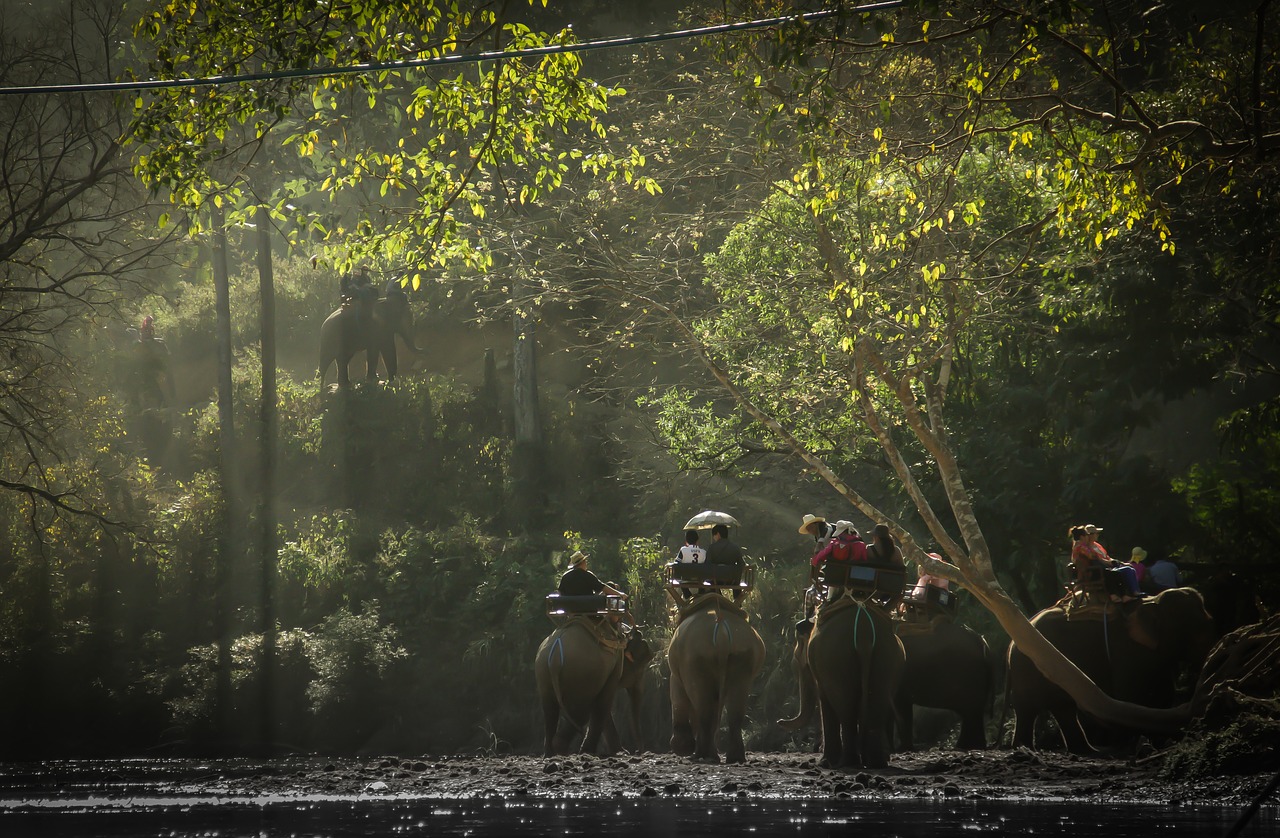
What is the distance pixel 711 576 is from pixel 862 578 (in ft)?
7.12

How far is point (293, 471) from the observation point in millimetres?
35344

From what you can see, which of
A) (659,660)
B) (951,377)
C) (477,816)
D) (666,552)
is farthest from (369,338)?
(477,816)

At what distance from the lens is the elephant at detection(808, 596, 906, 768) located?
1631cm

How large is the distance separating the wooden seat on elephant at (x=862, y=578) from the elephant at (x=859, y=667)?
0.81 ft

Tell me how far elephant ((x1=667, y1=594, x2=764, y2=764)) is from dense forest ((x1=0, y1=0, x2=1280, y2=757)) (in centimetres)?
204

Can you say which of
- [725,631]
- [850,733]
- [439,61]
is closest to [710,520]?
[725,631]

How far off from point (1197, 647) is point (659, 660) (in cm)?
930

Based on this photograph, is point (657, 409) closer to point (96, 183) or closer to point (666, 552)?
point (666, 552)

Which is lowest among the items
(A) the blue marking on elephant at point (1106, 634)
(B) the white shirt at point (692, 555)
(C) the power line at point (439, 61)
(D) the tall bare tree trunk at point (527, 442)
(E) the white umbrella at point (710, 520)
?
(A) the blue marking on elephant at point (1106, 634)

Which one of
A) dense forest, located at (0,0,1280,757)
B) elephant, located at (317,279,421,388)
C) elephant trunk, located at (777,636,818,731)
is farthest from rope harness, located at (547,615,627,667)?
elephant, located at (317,279,421,388)

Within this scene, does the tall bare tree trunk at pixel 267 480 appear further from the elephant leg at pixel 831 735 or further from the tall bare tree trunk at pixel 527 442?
the elephant leg at pixel 831 735

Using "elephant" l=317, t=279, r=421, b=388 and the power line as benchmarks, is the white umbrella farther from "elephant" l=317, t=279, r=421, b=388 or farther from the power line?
"elephant" l=317, t=279, r=421, b=388

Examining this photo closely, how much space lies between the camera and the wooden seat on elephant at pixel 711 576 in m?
17.6

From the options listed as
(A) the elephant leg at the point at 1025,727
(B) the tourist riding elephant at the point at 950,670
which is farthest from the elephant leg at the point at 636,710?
(A) the elephant leg at the point at 1025,727
